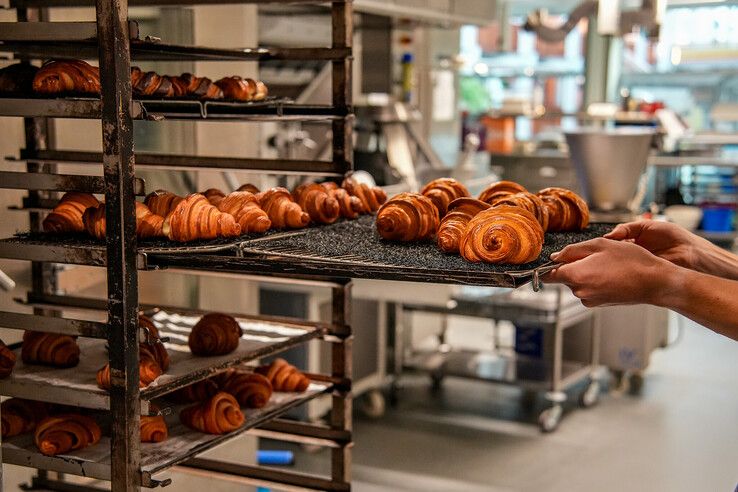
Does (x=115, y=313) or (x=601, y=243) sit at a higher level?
(x=601, y=243)

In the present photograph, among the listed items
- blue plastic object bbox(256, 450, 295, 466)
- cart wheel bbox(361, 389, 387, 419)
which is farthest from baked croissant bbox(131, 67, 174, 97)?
cart wheel bbox(361, 389, 387, 419)

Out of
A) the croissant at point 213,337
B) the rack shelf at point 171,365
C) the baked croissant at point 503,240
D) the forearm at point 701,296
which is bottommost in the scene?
the rack shelf at point 171,365

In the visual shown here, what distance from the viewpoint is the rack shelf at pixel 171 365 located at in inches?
64.3

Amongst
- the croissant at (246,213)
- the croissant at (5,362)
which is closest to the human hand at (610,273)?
the croissant at (246,213)

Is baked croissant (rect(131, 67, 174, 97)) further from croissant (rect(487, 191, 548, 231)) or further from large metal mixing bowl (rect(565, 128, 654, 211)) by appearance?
large metal mixing bowl (rect(565, 128, 654, 211))

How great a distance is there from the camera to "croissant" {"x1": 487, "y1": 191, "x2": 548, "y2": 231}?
1734 mm

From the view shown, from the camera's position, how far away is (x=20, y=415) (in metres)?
1.83

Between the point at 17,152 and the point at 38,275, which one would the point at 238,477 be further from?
the point at 17,152

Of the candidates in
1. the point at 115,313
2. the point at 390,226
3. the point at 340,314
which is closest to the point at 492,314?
the point at 340,314

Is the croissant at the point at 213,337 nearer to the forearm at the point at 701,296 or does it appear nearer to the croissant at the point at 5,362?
the croissant at the point at 5,362

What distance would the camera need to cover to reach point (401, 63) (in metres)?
5.24

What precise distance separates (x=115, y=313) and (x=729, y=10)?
29.8ft

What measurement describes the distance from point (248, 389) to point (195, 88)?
640 mm

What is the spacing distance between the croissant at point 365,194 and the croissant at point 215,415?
1.80ft
